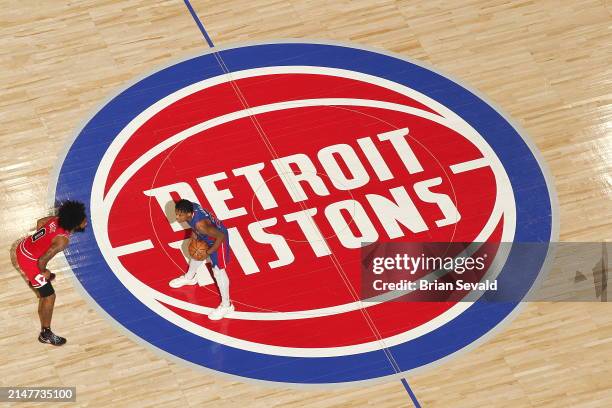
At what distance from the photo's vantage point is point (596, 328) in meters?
15.3

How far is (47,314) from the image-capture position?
14.9 m

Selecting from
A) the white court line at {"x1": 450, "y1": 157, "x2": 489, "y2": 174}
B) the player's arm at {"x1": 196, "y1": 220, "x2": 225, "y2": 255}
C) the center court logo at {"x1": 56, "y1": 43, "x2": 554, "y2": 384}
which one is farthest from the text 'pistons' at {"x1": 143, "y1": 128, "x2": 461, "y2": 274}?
the player's arm at {"x1": 196, "y1": 220, "x2": 225, "y2": 255}

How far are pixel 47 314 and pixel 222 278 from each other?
197 cm

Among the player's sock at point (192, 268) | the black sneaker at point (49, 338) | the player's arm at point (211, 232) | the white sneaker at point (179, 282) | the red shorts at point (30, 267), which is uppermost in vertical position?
the red shorts at point (30, 267)

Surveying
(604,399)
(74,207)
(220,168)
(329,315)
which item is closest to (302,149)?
(220,168)

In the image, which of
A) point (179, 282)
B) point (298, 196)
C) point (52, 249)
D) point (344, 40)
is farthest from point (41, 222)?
point (344, 40)

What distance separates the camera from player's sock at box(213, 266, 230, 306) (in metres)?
15.0

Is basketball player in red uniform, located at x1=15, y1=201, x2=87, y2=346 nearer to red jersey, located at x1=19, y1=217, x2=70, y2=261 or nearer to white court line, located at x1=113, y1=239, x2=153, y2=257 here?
red jersey, located at x1=19, y1=217, x2=70, y2=261

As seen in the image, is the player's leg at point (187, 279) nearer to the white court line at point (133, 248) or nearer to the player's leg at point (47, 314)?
the white court line at point (133, 248)

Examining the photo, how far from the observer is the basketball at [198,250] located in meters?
15.1

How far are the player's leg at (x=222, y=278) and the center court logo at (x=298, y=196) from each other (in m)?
0.14

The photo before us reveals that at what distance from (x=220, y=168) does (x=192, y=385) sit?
3.24 meters

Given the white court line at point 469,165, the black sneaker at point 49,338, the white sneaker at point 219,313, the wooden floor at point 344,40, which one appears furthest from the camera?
the white court line at point 469,165

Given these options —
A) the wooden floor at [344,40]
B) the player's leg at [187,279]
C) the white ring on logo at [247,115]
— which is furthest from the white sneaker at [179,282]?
the wooden floor at [344,40]
